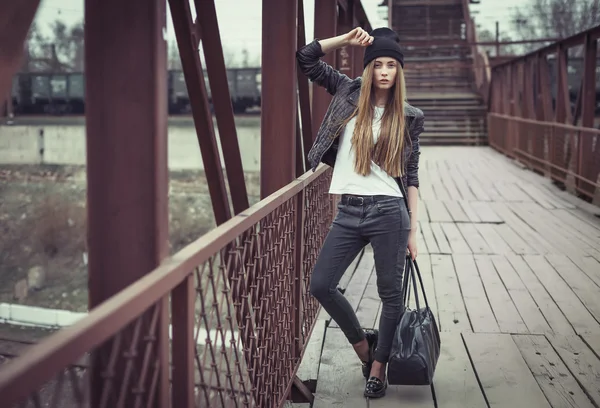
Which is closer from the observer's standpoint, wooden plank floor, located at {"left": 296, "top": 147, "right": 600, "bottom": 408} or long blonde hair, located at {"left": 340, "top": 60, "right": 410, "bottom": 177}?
long blonde hair, located at {"left": 340, "top": 60, "right": 410, "bottom": 177}

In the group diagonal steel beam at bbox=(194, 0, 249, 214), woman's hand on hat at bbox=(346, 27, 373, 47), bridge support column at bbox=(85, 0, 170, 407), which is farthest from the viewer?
woman's hand on hat at bbox=(346, 27, 373, 47)

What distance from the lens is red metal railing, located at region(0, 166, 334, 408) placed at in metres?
1.20

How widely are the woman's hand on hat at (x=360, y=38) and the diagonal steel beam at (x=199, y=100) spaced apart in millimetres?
829

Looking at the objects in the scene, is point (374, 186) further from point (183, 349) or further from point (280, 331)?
point (183, 349)

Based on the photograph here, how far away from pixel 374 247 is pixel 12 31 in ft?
6.57

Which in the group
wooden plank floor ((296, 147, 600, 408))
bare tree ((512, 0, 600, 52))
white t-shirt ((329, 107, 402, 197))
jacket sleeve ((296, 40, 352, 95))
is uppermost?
bare tree ((512, 0, 600, 52))

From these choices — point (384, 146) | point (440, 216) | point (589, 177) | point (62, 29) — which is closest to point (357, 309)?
point (384, 146)

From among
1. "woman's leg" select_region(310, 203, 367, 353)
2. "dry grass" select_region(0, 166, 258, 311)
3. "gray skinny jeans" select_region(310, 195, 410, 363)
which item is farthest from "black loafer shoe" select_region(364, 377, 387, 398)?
"dry grass" select_region(0, 166, 258, 311)

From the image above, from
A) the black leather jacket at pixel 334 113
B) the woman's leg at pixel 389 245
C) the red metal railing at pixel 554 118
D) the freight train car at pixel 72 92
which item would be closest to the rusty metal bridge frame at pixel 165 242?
the black leather jacket at pixel 334 113

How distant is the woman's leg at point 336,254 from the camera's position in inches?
128

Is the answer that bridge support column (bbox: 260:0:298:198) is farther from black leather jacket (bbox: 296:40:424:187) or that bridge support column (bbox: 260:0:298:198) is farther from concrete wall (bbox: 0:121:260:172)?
concrete wall (bbox: 0:121:260:172)

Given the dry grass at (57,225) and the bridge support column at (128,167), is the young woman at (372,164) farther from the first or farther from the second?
the dry grass at (57,225)

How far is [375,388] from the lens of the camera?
138 inches

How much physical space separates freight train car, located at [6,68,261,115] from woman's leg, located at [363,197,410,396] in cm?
3597
